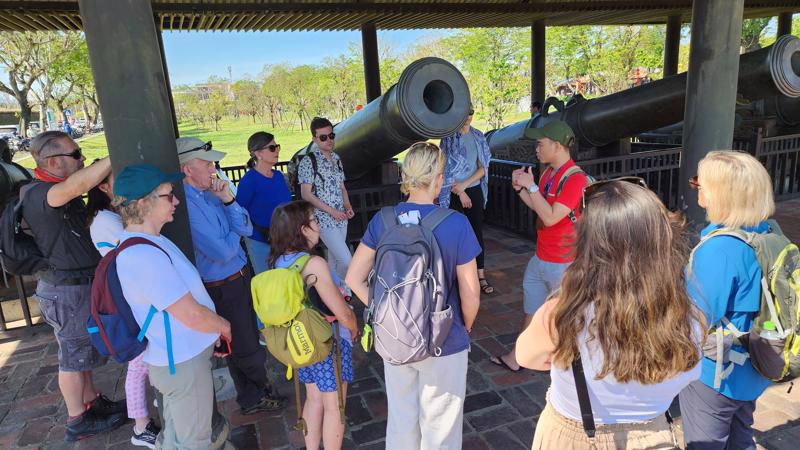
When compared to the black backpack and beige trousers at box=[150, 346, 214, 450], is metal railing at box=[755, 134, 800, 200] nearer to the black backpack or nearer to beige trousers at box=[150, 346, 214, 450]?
beige trousers at box=[150, 346, 214, 450]

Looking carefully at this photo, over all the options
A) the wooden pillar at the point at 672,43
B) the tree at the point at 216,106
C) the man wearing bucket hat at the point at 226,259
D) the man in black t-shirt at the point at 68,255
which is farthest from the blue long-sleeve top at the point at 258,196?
the tree at the point at 216,106

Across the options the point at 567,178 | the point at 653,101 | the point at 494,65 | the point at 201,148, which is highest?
the point at 494,65

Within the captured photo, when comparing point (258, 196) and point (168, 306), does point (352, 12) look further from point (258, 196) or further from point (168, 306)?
point (168, 306)

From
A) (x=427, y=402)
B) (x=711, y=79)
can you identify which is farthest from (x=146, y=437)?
(x=711, y=79)

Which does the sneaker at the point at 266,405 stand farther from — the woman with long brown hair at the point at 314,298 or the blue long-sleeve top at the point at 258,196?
the blue long-sleeve top at the point at 258,196

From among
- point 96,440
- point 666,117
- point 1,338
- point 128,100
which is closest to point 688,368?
point 128,100

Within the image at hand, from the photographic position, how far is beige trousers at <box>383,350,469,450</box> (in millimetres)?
2199

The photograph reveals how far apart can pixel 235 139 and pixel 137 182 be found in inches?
1133

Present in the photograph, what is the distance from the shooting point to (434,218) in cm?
211

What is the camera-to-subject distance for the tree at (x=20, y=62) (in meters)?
23.4

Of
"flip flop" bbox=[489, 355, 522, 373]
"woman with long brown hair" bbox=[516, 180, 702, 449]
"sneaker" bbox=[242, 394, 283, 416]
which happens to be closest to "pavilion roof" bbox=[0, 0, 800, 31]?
"sneaker" bbox=[242, 394, 283, 416]

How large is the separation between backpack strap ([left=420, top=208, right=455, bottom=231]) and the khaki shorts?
2103mm

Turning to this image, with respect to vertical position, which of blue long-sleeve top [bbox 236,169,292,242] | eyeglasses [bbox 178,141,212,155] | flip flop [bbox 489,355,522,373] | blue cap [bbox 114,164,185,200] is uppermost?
eyeglasses [bbox 178,141,212,155]

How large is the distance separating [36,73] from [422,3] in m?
24.9
